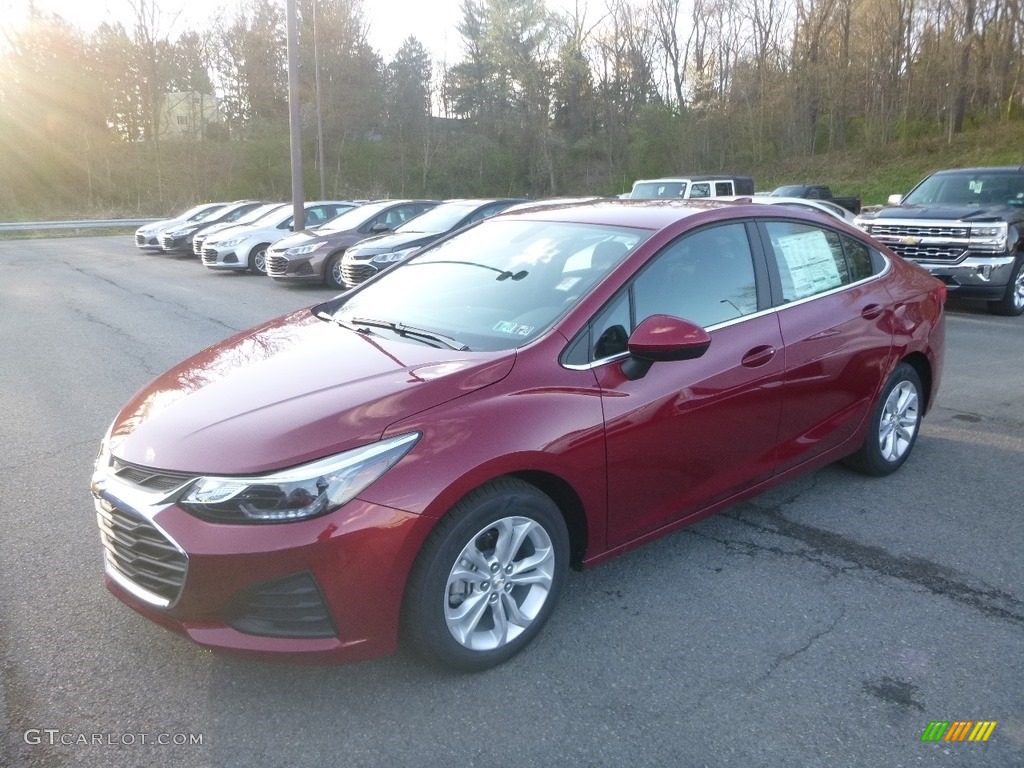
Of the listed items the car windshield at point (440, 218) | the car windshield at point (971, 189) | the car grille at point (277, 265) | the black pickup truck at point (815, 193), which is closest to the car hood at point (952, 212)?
the car windshield at point (971, 189)

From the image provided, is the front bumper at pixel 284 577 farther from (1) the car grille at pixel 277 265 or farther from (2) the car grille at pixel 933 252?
(1) the car grille at pixel 277 265

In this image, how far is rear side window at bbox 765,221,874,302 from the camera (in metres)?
4.38

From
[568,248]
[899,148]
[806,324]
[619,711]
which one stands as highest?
[899,148]

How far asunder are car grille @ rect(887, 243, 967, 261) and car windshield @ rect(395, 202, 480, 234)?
6.72 m

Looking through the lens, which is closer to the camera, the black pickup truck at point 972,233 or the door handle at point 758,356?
the door handle at point 758,356

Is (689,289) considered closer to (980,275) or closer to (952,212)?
(980,275)

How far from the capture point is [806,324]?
4289 mm

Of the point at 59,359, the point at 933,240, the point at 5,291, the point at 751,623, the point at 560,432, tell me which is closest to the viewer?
the point at 560,432

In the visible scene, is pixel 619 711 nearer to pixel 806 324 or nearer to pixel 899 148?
pixel 806 324

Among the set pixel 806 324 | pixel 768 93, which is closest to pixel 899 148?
pixel 768 93

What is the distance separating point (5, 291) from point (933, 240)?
47.2 ft

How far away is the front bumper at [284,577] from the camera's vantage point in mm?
2715

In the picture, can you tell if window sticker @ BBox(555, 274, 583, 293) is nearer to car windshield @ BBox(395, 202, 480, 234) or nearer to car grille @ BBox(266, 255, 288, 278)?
car windshield @ BBox(395, 202, 480, 234)

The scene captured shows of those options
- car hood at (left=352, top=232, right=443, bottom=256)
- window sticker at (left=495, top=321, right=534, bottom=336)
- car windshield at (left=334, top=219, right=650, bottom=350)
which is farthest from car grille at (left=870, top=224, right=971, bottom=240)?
window sticker at (left=495, top=321, right=534, bottom=336)
